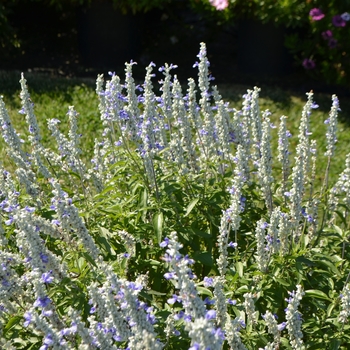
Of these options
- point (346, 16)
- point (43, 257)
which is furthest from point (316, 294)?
point (346, 16)

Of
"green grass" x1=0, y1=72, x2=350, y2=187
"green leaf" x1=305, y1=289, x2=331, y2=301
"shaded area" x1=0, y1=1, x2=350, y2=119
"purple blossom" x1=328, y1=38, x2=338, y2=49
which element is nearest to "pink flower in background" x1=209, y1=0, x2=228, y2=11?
"shaded area" x1=0, y1=1, x2=350, y2=119

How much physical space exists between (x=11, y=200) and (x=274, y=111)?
232 inches

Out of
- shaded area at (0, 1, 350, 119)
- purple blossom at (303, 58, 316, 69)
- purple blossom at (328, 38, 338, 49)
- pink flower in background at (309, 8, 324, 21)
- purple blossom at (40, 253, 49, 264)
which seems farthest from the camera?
shaded area at (0, 1, 350, 119)

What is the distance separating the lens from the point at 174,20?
11.8m

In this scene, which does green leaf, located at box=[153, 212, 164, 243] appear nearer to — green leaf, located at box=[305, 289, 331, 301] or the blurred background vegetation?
green leaf, located at box=[305, 289, 331, 301]

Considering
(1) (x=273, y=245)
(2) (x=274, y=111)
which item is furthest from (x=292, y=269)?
(2) (x=274, y=111)

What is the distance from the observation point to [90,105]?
8273 millimetres

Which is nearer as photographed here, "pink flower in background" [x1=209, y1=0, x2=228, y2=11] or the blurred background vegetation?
the blurred background vegetation

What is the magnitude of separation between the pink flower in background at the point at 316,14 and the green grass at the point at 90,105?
109 cm

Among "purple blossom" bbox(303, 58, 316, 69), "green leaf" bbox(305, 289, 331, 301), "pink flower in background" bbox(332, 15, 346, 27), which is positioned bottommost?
"green leaf" bbox(305, 289, 331, 301)

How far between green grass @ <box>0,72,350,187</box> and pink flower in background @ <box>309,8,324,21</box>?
1.09 meters

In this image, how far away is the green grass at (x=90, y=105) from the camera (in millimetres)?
7566

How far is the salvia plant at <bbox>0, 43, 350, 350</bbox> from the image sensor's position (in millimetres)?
2568

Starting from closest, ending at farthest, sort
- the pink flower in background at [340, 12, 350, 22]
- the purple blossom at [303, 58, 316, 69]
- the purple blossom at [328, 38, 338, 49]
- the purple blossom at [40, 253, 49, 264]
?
the purple blossom at [40, 253, 49, 264]
the pink flower in background at [340, 12, 350, 22]
the purple blossom at [328, 38, 338, 49]
the purple blossom at [303, 58, 316, 69]
